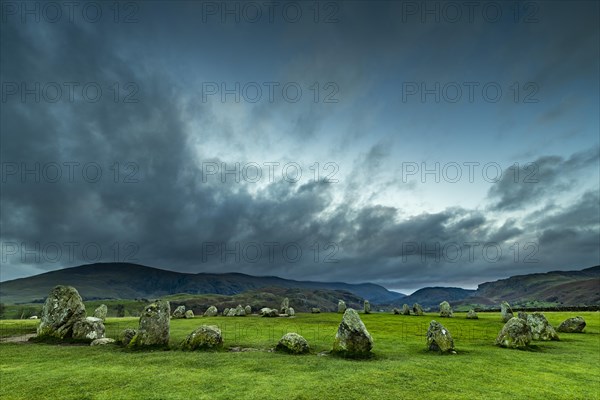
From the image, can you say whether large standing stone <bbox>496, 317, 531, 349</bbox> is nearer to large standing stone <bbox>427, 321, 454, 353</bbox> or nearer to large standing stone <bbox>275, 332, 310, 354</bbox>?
large standing stone <bbox>427, 321, 454, 353</bbox>

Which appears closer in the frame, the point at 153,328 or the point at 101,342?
the point at 153,328

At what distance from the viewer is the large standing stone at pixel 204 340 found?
25.7 meters

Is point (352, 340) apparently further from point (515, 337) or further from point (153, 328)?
point (515, 337)

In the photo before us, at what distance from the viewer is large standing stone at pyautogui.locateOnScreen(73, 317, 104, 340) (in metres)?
30.2

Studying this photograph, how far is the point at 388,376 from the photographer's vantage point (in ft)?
59.4

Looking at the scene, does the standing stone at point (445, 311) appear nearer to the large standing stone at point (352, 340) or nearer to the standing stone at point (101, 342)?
the large standing stone at point (352, 340)

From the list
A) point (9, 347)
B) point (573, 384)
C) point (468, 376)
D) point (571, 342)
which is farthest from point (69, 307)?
point (571, 342)

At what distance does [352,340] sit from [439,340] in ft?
23.6

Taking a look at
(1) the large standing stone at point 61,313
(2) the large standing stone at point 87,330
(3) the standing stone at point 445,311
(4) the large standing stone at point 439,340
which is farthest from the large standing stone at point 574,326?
(1) the large standing stone at point 61,313

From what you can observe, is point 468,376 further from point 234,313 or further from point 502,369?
point 234,313

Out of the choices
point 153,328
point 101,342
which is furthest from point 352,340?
point 101,342

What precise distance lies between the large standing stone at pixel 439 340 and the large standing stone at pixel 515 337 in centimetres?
725

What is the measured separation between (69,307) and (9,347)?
5.62 m

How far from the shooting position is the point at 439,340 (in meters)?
25.8
